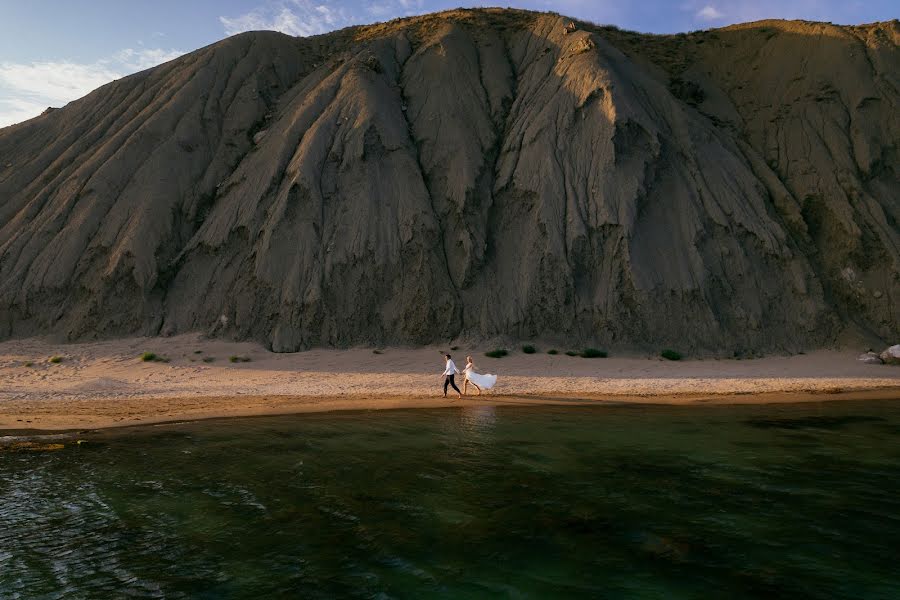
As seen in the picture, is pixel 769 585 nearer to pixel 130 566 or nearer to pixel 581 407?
pixel 130 566

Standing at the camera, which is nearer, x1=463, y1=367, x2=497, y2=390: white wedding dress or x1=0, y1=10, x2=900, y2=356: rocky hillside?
x1=463, y1=367, x2=497, y2=390: white wedding dress

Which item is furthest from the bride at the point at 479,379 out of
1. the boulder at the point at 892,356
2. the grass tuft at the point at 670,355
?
the boulder at the point at 892,356

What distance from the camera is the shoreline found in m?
15.5

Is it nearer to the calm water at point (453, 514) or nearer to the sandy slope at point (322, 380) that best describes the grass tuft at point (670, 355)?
the sandy slope at point (322, 380)

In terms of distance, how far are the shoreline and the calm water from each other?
170 centimetres

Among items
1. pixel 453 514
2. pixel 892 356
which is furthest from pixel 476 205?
pixel 453 514

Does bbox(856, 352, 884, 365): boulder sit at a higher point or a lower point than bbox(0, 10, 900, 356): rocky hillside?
lower

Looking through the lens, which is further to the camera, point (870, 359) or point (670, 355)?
point (670, 355)

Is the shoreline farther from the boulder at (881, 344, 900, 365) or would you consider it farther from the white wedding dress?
the boulder at (881, 344, 900, 365)

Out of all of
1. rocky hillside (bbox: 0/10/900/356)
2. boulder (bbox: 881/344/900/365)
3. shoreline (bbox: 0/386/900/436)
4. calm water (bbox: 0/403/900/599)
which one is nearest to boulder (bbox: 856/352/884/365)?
boulder (bbox: 881/344/900/365)

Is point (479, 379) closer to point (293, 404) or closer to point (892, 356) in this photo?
point (293, 404)

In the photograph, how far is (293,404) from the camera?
18.4 meters

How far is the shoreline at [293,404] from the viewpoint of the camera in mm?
15547

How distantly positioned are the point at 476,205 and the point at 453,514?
76.7 feet
